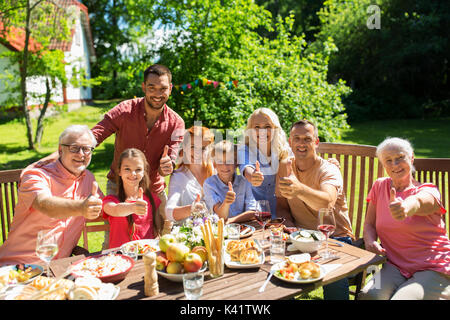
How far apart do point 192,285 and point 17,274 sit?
3.59 ft

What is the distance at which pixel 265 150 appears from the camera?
153 inches

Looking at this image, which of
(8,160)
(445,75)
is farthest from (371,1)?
(8,160)

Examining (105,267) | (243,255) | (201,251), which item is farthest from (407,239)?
(105,267)

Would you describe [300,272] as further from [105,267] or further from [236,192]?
[236,192]

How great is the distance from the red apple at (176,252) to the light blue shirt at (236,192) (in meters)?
1.18

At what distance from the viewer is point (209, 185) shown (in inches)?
136

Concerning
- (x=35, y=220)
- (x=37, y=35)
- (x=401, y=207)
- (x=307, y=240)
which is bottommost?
(x=307, y=240)

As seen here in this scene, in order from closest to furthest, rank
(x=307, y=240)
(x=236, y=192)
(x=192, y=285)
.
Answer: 1. (x=192, y=285)
2. (x=307, y=240)
3. (x=236, y=192)

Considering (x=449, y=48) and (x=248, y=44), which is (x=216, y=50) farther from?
(x=449, y=48)

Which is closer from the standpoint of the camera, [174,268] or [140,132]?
[174,268]

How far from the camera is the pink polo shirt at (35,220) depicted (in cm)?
281

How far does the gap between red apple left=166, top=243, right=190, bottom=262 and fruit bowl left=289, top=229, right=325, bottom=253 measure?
846mm

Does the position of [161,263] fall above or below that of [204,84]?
below
